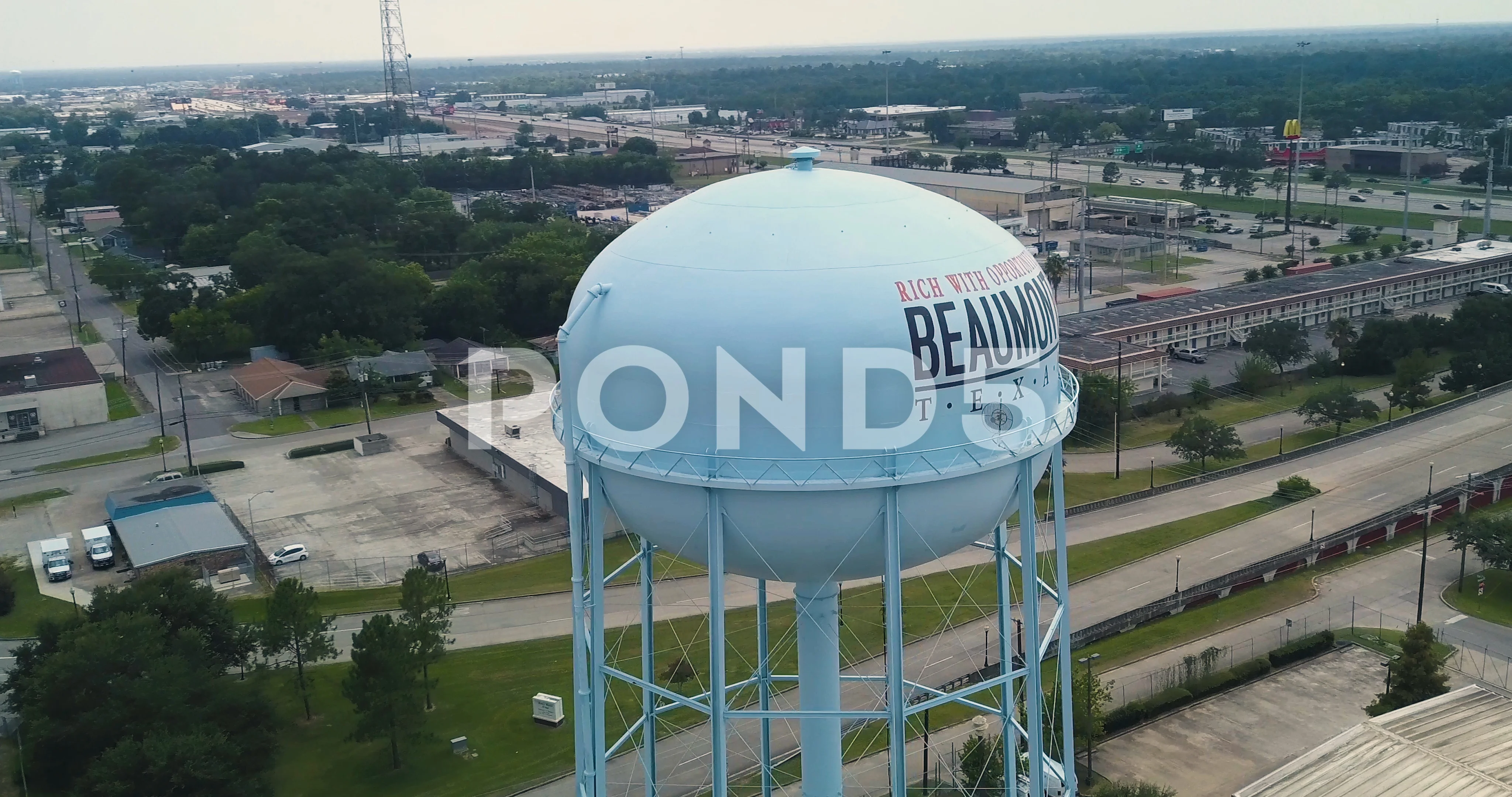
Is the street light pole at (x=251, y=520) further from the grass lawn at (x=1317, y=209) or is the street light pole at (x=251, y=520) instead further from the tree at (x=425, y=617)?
the grass lawn at (x=1317, y=209)

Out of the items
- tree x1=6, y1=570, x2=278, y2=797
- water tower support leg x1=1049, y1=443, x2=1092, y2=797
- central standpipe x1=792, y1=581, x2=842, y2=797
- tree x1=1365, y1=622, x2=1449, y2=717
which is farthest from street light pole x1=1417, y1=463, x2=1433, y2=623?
tree x1=6, y1=570, x2=278, y2=797

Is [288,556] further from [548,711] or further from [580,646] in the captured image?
[580,646]

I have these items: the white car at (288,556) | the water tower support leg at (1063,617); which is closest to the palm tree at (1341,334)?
the white car at (288,556)

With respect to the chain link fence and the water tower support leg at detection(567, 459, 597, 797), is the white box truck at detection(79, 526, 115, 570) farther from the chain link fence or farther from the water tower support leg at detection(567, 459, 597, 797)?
the chain link fence

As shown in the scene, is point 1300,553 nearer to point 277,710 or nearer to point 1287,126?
point 277,710

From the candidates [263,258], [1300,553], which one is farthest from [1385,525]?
[263,258]

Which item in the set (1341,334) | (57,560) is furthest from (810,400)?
(1341,334)
